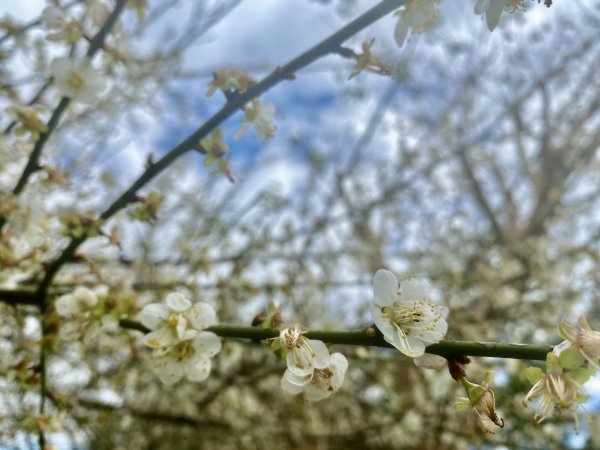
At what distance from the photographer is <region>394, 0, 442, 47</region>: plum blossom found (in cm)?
90

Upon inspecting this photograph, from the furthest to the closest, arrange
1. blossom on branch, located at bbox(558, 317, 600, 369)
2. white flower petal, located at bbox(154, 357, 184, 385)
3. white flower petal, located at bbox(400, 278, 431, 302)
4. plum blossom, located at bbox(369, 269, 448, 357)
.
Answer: white flower petal, located at bbox(154, 357, 184, 385), white flower petal, located at bbox(400, 278, 431, 302), plum blossom, located at bbox(369, 269, 448, 357), blossom on branch, located at bbox(558, 317, 600, 369)

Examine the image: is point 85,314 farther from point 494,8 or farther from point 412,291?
point 494,8

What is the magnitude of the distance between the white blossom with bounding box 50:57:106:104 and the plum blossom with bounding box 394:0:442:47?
A: 2.36 feet

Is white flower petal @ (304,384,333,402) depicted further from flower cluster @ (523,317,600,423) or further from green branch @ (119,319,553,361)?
flower cluster @ (523,317,600,423)

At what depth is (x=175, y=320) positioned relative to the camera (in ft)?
3.54

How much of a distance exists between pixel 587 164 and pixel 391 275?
20.1ft

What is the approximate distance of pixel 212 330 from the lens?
40.8 inches

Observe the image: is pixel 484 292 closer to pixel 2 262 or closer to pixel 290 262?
pixel 290 262

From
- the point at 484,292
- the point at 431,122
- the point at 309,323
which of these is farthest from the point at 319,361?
the point at 431,122

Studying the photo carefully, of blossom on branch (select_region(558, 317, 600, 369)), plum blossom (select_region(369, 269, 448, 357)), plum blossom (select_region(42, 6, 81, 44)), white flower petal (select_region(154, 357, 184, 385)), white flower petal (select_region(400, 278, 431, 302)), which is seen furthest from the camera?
plum blossom (select_region(42, 6, 81, 44))

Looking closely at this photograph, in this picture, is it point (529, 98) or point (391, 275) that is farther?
point (529, 98)

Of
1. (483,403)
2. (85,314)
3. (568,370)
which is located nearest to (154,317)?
(85,314)

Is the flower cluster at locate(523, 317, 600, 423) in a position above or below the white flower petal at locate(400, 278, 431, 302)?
below

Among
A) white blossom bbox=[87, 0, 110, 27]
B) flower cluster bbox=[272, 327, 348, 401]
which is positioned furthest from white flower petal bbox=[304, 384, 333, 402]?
white blossom bbox=[87, 0, 110, 27]
